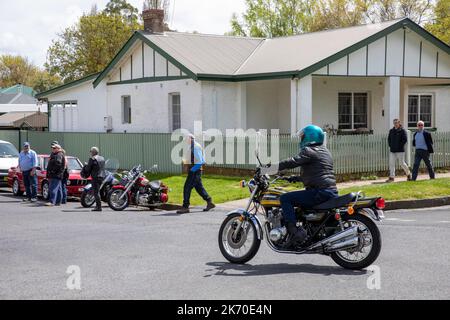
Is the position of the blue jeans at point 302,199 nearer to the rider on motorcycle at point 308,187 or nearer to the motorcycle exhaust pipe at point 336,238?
the rider on motorcycle at point 308,187

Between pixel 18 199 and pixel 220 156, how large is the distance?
21.4ft

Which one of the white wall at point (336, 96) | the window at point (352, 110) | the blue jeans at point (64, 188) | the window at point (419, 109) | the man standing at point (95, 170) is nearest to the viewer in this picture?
the man standing at point (95, 170)

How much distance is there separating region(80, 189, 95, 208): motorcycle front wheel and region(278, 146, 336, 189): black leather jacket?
34.2 feet

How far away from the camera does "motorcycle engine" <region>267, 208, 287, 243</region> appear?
889 centimetres

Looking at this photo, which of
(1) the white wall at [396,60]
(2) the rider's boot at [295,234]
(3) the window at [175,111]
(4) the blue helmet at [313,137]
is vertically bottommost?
(2) the rider's boot at [295,234]

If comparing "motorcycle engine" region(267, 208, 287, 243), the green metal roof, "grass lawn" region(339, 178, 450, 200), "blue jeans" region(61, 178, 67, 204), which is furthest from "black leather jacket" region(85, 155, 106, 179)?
"motorcycle engine" region(267, 208, 287, 243)

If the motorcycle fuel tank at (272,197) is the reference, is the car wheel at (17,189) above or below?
below

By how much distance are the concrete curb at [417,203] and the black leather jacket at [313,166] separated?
7.74m

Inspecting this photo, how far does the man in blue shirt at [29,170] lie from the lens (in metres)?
20.5

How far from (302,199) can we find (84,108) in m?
25.9

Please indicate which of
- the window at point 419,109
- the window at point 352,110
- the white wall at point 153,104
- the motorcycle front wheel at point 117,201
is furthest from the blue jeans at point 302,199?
the window at point 419,109

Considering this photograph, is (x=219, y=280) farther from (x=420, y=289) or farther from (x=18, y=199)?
(x=18, y=199)

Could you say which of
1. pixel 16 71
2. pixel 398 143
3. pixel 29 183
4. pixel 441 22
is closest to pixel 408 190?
pixel 398 143

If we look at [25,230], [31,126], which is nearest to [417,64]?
[25,230]
